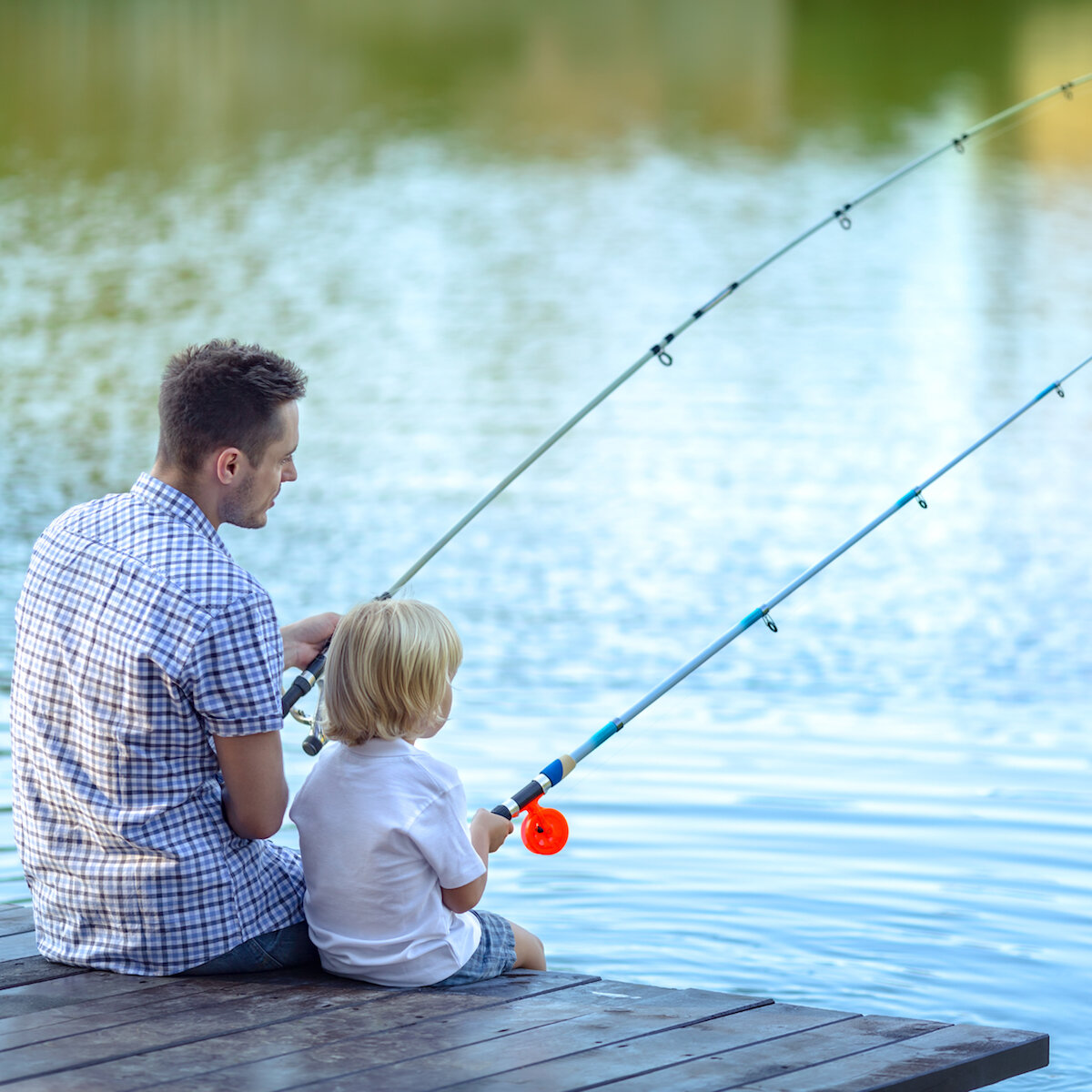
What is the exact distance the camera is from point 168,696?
A: 2746 mm

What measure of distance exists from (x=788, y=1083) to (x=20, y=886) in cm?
224

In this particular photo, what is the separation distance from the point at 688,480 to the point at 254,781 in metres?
6.24

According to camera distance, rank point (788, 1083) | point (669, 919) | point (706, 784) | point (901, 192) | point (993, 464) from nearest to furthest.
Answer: point (788, 1083)
point (669, 919)
point (706, 784)
point (993, 464)
point (901, 192)

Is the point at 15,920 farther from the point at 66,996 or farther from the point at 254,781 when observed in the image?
the point at 254,781

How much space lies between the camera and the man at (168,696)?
2.74m

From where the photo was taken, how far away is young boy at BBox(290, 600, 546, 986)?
112 inches

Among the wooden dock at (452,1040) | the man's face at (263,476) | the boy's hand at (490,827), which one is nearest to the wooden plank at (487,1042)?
the wooden dock at (452,1040)

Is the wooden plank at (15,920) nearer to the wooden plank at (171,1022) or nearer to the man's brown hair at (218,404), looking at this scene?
the wooden plank at (171,1022)

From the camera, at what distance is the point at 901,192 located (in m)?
19.2

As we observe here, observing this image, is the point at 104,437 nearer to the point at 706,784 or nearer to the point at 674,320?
the point at 674,320

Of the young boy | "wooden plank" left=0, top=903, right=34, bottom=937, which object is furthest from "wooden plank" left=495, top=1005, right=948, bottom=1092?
"wooden plank" left=0, top=903, right=34, bottom=937

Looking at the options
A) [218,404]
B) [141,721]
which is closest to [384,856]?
[141,721]

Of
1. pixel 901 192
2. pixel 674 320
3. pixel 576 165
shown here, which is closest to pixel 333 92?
pixel 576 165

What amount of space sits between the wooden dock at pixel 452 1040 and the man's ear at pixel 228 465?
2.37 feet
